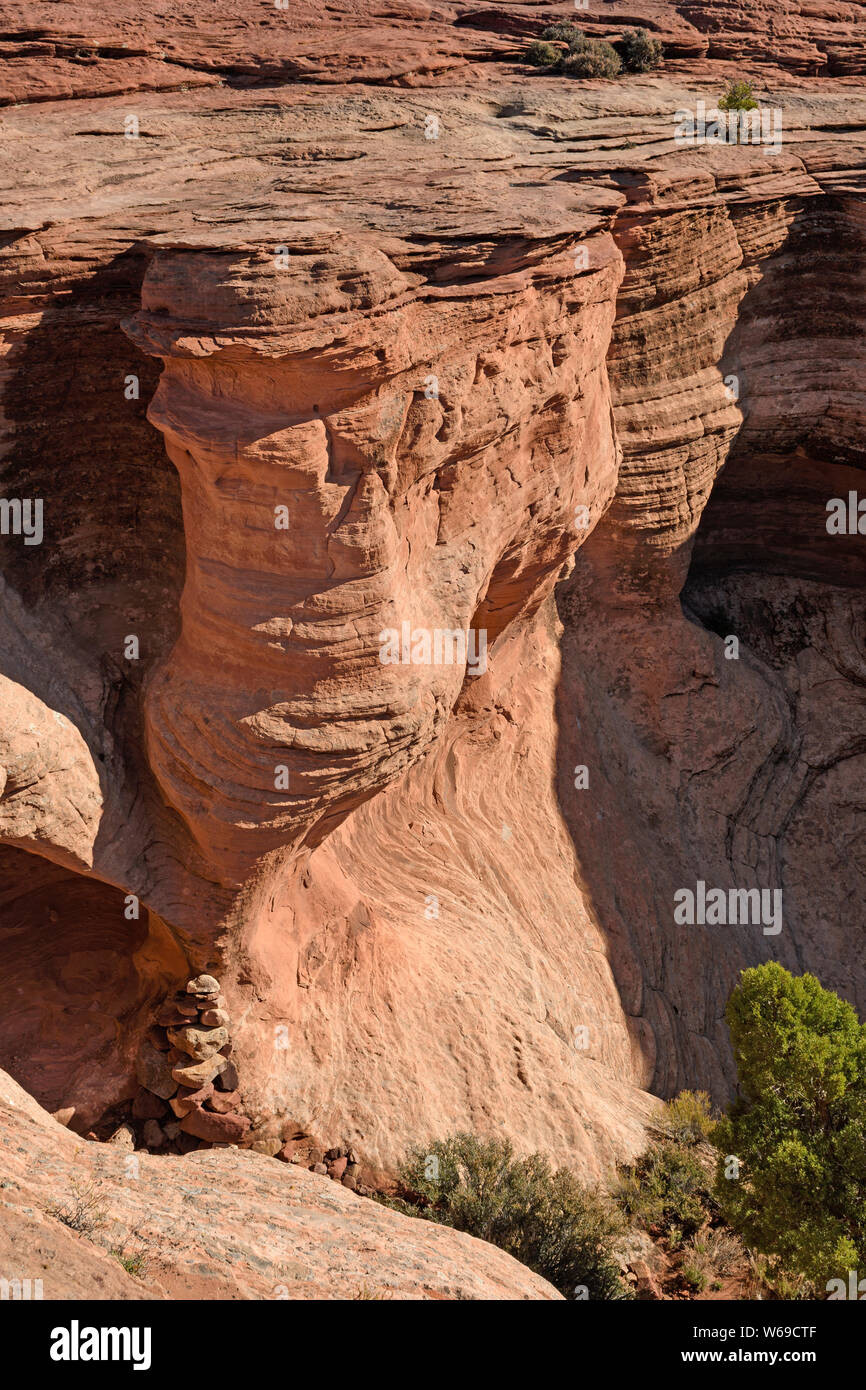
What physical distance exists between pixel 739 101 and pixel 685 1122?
38.9ft

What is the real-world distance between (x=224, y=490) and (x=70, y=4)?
24.8ft

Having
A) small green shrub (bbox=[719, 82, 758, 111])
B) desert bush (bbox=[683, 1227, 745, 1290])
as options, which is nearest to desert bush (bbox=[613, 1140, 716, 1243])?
desert bush (bbox=[683, 1227, 745, 1290])

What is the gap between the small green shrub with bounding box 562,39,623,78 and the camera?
1480 centimetres

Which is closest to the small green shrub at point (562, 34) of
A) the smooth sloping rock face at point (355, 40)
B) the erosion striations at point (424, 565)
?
the smooth sloping rock face at point (355, 40)

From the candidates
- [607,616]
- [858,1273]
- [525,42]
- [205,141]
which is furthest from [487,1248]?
[525,42]

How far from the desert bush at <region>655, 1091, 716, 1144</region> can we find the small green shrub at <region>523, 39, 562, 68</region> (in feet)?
40.6

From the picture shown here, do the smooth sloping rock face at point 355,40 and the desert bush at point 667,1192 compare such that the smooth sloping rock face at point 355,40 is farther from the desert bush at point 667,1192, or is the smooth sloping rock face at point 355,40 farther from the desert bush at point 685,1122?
the desert bush at point 667,1192

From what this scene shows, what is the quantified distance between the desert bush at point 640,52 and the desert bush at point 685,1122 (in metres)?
12.7

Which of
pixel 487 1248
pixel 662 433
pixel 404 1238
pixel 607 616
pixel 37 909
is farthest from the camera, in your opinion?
pixel 607 616

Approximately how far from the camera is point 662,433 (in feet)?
47.1

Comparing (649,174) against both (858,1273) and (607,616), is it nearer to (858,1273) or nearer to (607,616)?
(607,616)

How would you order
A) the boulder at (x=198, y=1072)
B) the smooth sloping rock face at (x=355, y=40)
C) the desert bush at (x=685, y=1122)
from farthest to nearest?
the desert bush at (x=685, y=1122) < the smooth sloping rock face at (x=355, y=40) < the boulder at (x=198, y=1072)

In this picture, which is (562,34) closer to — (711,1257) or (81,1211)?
(711,1257)

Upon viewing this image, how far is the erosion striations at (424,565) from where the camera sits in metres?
8.65
